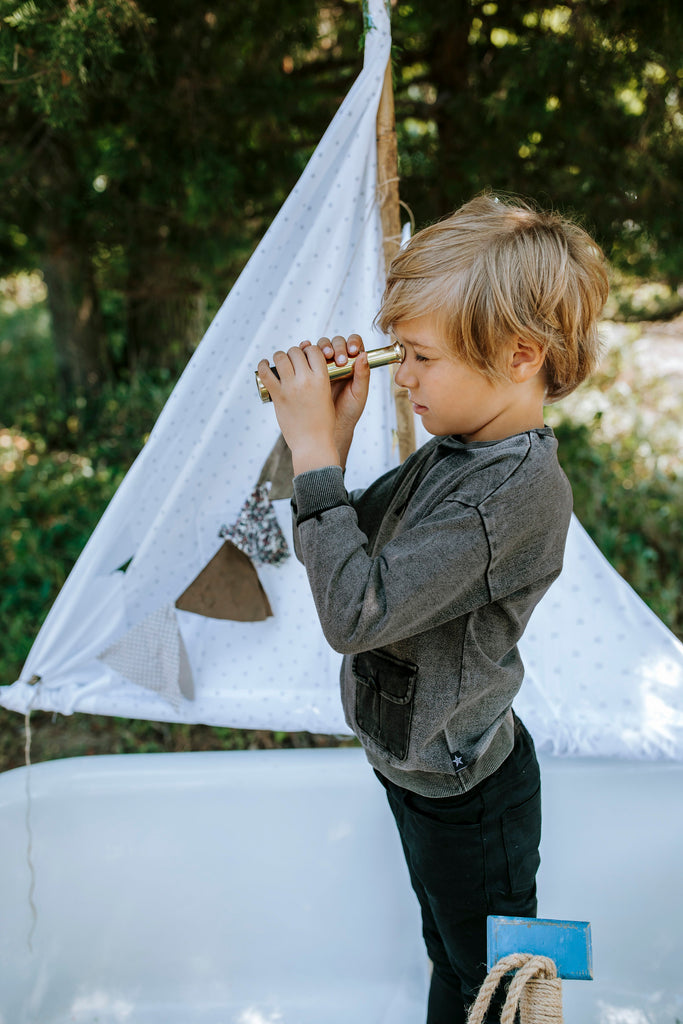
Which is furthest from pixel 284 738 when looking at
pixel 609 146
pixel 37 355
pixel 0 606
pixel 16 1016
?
pixel 37 355

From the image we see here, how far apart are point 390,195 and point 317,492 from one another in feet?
2.24

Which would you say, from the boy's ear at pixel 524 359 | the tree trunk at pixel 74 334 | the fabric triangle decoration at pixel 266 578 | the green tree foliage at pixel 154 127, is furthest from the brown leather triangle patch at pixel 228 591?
the tree trunk at pixel 74 334

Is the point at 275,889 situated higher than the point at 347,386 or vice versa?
the point at 347,386

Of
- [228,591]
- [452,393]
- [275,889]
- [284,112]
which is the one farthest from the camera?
[284,112]

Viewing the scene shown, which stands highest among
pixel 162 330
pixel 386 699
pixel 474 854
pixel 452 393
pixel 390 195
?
pixel 390 195

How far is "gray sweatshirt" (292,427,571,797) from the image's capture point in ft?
2.61

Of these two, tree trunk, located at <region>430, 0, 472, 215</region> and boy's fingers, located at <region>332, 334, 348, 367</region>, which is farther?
tree trunk, located at <region>430, 0, 472, 215</region>

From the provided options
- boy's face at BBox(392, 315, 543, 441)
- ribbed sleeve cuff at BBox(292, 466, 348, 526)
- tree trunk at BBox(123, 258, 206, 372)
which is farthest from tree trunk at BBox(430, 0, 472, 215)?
tree trunk at BBox(123, 258, 206, 372)

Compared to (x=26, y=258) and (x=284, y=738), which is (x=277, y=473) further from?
(x=26, y=258)

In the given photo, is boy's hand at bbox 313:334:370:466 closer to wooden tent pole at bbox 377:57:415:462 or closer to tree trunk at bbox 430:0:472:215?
wooden tent pole at bbox 377:57:415:462

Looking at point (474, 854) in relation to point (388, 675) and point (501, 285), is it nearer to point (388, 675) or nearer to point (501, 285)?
point (388, 675)

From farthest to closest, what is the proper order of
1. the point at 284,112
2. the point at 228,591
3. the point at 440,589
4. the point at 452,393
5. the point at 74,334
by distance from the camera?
the point at 74,334 → the point at 284,112 → the point at 228,591 → the point at 452,393 → the point at 440,589

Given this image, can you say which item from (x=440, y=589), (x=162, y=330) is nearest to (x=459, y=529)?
(x=440, y=589)

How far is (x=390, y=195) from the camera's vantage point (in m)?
1.29
